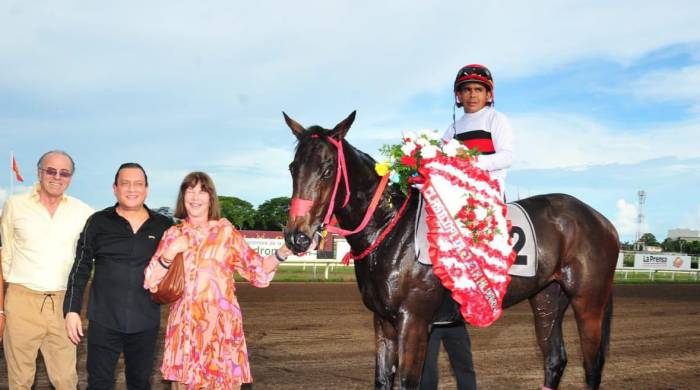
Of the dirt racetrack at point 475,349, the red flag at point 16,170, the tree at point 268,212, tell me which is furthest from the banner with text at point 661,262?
the tree at point 268,212

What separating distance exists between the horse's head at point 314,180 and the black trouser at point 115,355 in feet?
3.52

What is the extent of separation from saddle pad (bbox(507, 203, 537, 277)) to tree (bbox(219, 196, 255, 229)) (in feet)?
206

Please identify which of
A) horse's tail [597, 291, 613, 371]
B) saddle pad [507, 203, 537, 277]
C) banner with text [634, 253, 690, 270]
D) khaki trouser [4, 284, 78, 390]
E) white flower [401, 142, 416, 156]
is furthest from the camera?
banner with text [634, 253, 690, 270]

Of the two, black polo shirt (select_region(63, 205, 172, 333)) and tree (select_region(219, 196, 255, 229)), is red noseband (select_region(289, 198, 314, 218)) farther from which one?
tree (select_region(219, 196, 255, 229))

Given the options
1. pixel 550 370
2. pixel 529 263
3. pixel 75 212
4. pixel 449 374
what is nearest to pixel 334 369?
pixel 449 374

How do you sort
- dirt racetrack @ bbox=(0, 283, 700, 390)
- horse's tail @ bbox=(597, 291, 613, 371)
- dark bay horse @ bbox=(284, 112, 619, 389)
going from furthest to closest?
dirt racetrack @ bbox=(0, 283, 700, 390), horse's tail @ bbox=(597, 291, 613, 371), dark bay horse @ bbox=(284, 112, 619, 389)

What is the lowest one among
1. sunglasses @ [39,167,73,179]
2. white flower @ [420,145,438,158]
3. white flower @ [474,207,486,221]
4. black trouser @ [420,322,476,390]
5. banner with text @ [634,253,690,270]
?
black trouser @ [420,322,476,390]

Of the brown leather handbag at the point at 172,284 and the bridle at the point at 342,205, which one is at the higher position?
the bridle at the point at 342,205

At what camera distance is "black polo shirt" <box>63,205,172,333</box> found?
3588mm

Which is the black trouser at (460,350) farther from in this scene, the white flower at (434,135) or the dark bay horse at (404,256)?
the white flower at (434,135)

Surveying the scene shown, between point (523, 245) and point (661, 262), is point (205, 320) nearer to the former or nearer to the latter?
point (523, 245)

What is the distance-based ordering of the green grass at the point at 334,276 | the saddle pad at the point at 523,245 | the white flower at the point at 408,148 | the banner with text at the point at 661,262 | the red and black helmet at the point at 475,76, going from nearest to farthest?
the white flower at the point at 408,148, the saddle pad at the point at 523,245, the red and black helmet at the point at 475,76, the green grass at the point at 334,276, the banner with text at the point at 661,262

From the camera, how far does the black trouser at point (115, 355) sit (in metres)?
3.54

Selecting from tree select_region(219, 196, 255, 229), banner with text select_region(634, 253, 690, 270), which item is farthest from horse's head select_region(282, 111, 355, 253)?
tree select_region(219, 196, 255, 229)
